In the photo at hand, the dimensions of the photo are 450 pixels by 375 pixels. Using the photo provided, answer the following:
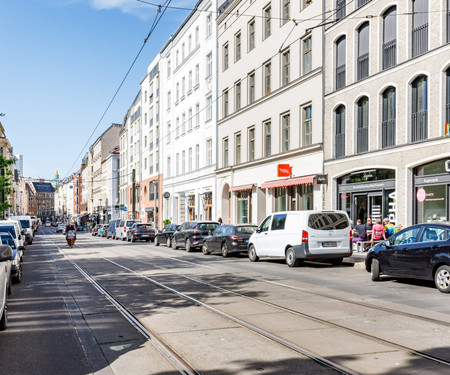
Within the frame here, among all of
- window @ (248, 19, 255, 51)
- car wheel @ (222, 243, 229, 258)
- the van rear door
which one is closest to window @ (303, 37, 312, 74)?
window @ (248, 19, 255, 51)

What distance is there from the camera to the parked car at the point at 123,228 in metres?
43.7

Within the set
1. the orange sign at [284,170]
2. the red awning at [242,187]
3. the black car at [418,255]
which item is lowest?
the black car at [418,255]

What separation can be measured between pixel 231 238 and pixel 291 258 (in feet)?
16.6

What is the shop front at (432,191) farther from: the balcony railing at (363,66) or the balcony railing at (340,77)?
the balcony railing at (340,77)

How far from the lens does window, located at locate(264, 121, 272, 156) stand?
3266 centimetres

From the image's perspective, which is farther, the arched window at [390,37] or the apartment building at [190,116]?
the apartment building at [190,116]

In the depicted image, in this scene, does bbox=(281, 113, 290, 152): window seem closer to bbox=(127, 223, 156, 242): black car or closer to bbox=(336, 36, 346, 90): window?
bbox=(336, 36, 346, 90): window

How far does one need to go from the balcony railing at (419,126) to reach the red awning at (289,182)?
6390 mm

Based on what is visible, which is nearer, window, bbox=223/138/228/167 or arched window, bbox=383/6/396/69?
arched window, bbox=383/6/396/69

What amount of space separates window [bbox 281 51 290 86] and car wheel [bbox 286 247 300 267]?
15130 mm

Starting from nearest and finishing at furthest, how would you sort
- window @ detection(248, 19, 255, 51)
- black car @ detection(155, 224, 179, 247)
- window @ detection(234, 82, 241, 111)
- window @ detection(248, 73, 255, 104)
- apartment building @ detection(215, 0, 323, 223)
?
apartment building @ detection(215, 0, 323, 223)
black car @ detection(155, 224, 179, 247)
window @ detection(248, 73, 255, 104)
window @ detection(248, 19, 255, 51)
window @ detection(234, 82, 241, 111)

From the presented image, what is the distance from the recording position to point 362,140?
23688mm

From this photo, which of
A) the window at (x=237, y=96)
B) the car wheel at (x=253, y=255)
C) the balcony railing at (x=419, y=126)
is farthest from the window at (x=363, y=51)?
the window at (x=237, y=96)

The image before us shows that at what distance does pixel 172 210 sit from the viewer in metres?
53.3
